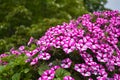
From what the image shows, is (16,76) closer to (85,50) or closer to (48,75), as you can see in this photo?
(48,75)

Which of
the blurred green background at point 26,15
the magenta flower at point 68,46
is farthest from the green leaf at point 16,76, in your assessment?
the blurred green background at point 26,15

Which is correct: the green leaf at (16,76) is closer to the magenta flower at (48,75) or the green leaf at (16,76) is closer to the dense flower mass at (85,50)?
the dense flower mass at (85,50)

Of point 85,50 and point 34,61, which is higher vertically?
point 85,50

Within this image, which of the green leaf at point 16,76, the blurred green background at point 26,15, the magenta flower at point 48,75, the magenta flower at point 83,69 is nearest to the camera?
the magenta flower at point 48,75

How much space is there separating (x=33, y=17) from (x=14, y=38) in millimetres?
1907

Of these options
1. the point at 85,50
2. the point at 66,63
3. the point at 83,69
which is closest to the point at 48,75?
the point at 66,63

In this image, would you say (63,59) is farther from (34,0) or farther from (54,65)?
(34,0)

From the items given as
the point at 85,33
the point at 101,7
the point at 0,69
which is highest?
the point at 101,7

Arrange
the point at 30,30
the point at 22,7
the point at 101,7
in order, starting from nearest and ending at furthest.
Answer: the point at 30,30 < the point at 22,7 < the point at 101,7

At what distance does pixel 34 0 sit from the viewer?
59.6 feet

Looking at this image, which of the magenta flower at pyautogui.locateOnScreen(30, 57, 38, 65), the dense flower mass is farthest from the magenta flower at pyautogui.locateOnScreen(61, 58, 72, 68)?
the magenta flower at pyautogui.locateOnScreen(30, 57, 38, 65)

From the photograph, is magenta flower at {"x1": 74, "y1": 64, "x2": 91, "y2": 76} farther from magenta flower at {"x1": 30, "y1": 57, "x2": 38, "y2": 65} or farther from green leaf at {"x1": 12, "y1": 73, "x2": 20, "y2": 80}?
green leaf at {"x1": 12, "y1": 73, "x2": 20, "y2": 80}

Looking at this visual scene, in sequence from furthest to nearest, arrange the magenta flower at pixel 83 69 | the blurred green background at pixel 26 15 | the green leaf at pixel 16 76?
the blurred green background at pixel 26 15
the green leaf at pixel 16 76
the magenta flower at pixel 83 69

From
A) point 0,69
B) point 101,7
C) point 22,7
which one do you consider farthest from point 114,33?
point 101,7
